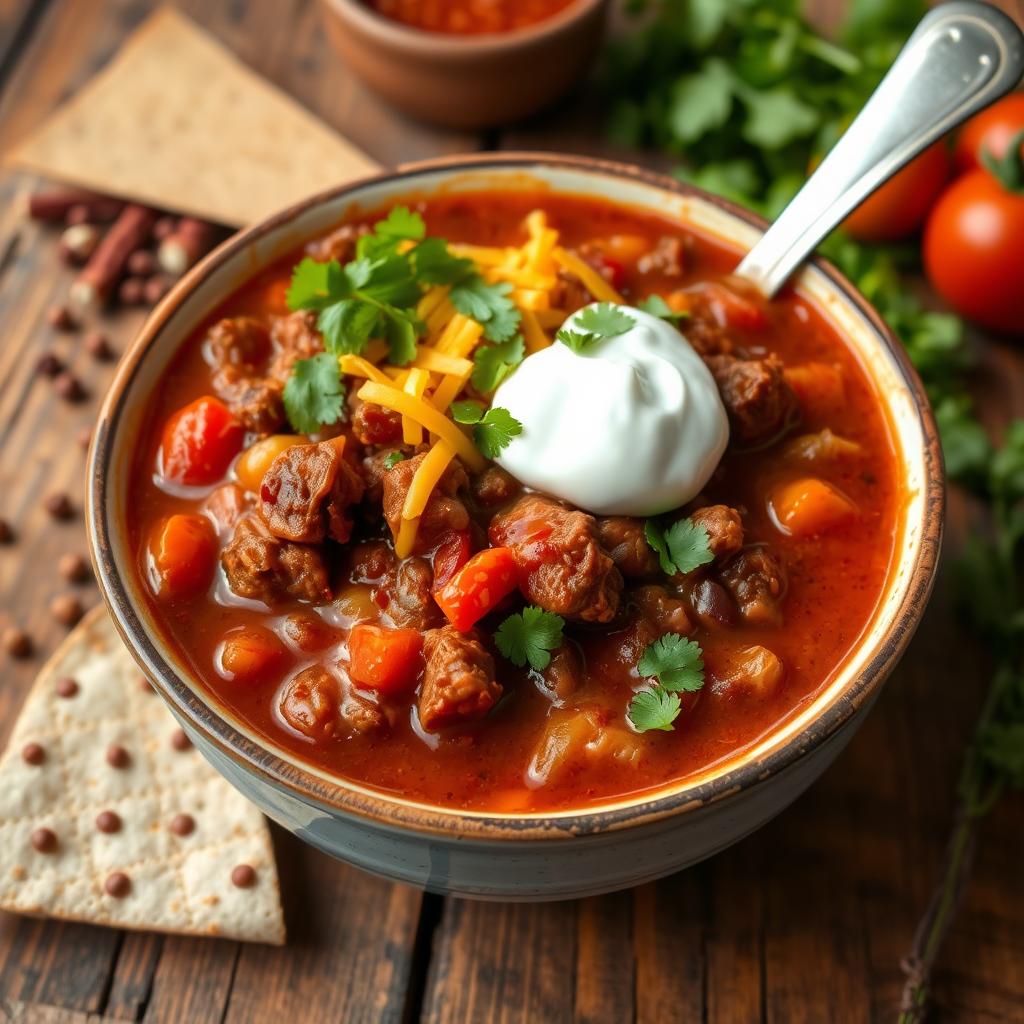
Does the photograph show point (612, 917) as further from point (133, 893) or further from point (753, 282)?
point (753, 282)

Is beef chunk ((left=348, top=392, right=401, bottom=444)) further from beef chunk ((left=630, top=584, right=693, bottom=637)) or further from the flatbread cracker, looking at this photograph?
Result: the flatbread cracker

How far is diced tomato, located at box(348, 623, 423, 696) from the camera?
9.25ft

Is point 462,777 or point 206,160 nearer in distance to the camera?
point 462,777

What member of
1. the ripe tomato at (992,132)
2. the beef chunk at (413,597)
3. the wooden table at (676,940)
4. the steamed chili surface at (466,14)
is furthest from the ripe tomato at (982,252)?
the beef chunk at (413,597)

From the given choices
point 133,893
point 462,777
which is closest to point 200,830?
point 133,893

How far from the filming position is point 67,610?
151 inches

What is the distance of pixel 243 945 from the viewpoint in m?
3.25

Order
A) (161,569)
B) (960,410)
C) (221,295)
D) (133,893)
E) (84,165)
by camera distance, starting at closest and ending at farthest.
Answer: (161,569)
(133,893)
(221,295)
(960,410)
(84,165)

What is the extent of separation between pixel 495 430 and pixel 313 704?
2.55 ft

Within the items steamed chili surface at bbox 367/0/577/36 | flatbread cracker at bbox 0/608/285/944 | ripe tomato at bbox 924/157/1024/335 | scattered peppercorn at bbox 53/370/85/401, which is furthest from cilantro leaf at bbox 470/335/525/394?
steamed chili surface at bbox 367/0/577/36

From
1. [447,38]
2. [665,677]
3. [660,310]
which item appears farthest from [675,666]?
[447,38]

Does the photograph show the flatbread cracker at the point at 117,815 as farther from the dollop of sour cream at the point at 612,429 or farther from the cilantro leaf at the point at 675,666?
the dollop of sour cream at the point at 612,429

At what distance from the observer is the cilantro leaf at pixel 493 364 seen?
3127 millimetres

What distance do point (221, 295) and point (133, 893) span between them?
5.48 feet
